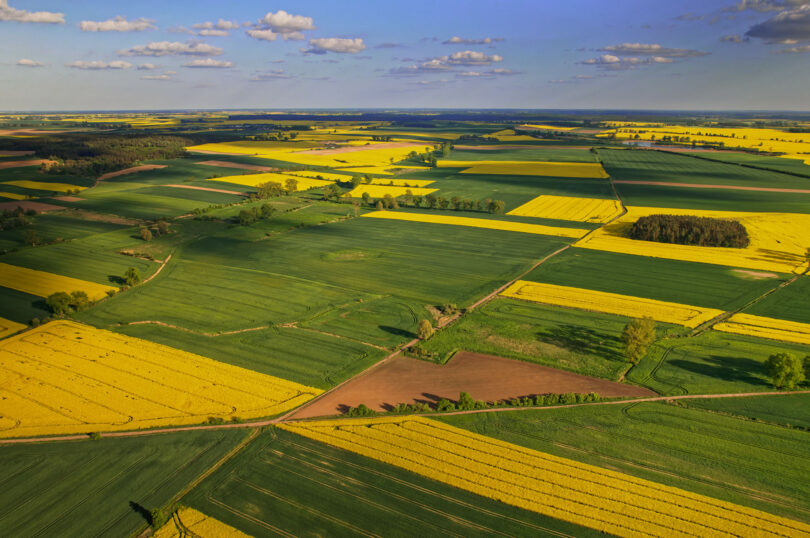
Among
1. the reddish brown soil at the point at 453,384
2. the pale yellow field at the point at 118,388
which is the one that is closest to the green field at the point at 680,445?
the reddish brown soil at the point at 453,384

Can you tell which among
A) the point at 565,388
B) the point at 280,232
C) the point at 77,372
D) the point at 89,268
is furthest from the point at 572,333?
the point at 89,268

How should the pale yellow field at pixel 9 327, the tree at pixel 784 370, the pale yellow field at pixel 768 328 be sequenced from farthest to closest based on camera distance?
the pale yellow field at pixel 9 327 → the pale yellow field at pixel 768 328 → the tree at pixel 784 370

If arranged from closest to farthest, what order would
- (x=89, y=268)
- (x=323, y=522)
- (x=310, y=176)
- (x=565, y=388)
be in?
(x=323, y=522) → (x=565, y=388) → (x=89, y=268) → (x=310, y=176)

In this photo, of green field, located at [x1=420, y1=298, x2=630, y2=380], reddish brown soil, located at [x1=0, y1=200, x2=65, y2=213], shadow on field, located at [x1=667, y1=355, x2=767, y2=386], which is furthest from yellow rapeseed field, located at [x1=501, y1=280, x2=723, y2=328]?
reddish brown soil, located at [x1=0, y1=200, x2=65, y2=213]

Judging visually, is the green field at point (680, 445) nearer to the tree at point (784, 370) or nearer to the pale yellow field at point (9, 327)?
the tree at point (784, 370)

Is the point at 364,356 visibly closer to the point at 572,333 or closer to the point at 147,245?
the point at 572,333

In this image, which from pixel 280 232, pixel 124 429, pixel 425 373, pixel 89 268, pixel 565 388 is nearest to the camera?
pixel 124 429
